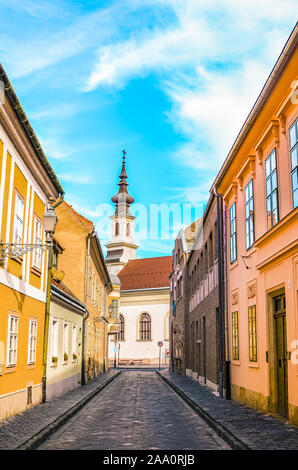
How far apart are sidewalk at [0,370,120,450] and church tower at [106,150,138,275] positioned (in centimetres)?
6514

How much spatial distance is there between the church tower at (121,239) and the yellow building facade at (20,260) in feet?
212

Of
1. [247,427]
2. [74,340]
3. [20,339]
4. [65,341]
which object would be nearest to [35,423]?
[20,339]

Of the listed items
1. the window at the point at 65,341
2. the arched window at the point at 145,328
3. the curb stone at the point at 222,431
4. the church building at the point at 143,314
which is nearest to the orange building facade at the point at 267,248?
the curb stone at the point at 222,431

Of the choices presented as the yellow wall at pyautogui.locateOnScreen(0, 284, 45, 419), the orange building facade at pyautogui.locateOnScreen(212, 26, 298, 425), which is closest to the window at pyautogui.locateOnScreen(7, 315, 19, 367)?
the yellow wall at pyautogui.locateOnScreen(0, 284, 45, 419)

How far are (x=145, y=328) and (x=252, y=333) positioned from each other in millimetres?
53404

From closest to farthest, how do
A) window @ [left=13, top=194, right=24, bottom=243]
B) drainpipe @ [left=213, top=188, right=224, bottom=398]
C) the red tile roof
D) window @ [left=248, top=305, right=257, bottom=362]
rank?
1. window @ [left=13, top=194, right=24, bottom=243]
2. window @ [left=248, top=305, right=257, bottom=362]
3. drainpipe @ [left=213, top=188, right=224, bottom=398]
4. the red tile roof

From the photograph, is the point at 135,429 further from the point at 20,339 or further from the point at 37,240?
the point at 37,240

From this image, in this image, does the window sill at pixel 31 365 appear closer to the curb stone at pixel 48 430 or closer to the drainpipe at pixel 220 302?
the curb stone at pixel 48 430

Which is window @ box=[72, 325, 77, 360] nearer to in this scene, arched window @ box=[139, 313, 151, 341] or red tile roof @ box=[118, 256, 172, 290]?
arched window @ box=[139, 313, 151, 341]

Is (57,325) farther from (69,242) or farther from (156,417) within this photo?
(69,242)

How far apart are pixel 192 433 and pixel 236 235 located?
7059 millimetres

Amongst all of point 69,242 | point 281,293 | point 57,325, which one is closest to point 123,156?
point 69,242

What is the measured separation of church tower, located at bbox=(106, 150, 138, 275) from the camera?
8250 cm

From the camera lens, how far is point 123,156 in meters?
95.5
